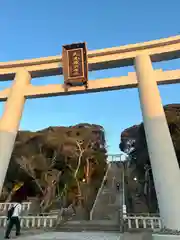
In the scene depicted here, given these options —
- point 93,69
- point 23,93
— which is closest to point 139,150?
point 93,69

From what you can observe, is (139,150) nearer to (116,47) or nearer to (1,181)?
(116,47)

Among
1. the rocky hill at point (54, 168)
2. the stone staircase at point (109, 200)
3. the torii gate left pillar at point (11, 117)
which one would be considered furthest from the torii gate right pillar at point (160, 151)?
the rocky hill at point (54, 168)

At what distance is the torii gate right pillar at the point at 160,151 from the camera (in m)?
7.06

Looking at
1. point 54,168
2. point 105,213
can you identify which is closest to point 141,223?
point 105,213

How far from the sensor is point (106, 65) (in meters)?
11.0

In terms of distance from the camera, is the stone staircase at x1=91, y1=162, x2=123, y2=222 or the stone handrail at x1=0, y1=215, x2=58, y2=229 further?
the stone staircase at x1=91, y1=162, x2=123, y2=222

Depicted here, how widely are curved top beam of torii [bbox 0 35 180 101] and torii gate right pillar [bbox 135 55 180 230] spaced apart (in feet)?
1.92

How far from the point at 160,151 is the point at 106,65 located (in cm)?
498

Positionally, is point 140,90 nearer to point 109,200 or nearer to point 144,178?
point 109,200

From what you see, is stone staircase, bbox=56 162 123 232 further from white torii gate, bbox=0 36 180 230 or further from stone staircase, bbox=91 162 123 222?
white torii gate, bbox=0 36 180 230

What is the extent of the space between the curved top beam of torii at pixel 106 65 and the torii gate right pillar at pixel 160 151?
58 cm

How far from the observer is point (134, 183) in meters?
21.3

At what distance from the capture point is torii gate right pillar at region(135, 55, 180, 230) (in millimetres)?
7059

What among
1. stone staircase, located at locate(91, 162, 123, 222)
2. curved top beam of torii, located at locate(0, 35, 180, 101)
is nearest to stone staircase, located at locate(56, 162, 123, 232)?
stone staircase, located at locate(91, 162, 123, 222)
